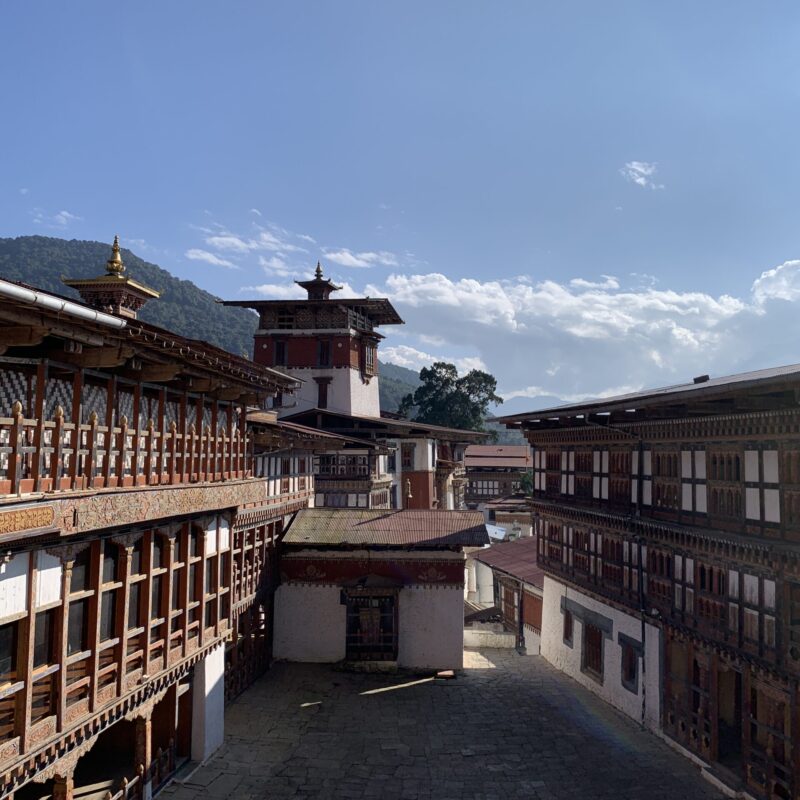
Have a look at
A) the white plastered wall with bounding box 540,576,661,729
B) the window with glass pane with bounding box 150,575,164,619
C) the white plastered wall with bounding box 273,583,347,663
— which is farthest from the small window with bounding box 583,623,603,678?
the window with glass pane with bounding box 150,575,164,619

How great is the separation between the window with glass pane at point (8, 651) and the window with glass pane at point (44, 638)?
0.30 meters

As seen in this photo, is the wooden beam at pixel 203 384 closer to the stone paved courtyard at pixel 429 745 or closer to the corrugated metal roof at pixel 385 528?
the stone paved courtyard at pixel 429 745

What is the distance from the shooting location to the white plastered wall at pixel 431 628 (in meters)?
20.5

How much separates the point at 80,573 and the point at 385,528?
13348mm

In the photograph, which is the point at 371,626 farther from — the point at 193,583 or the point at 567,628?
the point at 193,583

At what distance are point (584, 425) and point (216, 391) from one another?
470 inches

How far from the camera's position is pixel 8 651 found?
8.00 metres

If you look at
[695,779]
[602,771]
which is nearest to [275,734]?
[602,771]

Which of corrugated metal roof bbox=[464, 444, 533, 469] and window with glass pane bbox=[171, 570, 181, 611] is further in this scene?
corrugated metal roof bbox=[464, 444, 533, 469]

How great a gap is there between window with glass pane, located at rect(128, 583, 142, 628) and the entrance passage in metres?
10.6

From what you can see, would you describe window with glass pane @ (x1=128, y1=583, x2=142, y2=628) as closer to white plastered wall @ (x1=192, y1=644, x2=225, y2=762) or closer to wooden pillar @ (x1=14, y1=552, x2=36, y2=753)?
wooden pillar @ (x1=14, y1=552, x2=36, y2=753)

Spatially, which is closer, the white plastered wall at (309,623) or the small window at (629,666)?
the small window at (629,666)

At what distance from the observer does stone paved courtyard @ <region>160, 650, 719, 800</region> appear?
43.3 ft

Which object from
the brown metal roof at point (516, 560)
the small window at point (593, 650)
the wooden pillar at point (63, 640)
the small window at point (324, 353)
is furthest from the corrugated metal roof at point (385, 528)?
the small window at point (324, 353)
